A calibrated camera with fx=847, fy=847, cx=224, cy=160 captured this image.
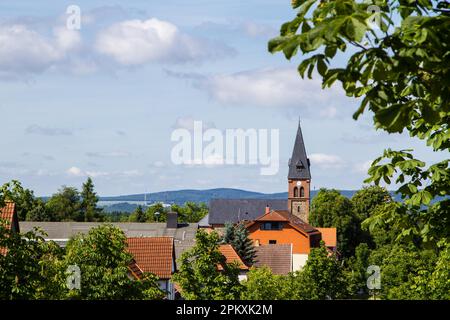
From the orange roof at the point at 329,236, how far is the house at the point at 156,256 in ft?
180

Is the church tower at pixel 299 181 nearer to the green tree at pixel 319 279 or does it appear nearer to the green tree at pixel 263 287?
the green tree at pixel 319 279

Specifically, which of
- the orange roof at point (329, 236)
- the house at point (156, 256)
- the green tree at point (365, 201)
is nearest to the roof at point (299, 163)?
the green tree at point (365, 201)

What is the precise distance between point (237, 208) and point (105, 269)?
126461 millimetres

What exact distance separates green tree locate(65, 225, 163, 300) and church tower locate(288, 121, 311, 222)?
115 m

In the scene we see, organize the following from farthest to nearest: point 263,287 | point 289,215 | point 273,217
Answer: point 289,215 → point 273,217 → point 263,287

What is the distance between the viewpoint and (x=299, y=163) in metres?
139

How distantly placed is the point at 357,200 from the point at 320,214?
18.2ft

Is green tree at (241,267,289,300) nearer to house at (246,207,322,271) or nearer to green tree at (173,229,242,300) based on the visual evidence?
green tree at (173,229,242,300)

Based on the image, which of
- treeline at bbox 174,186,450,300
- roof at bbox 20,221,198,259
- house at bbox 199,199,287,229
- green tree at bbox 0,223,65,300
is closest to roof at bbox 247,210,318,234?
roof at bbox 20,221,198,259

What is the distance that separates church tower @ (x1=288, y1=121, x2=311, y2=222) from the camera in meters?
139

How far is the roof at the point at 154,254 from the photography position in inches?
1742

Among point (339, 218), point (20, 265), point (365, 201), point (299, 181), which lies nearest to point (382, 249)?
point (339, 218)

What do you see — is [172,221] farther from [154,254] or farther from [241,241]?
[154,254]
